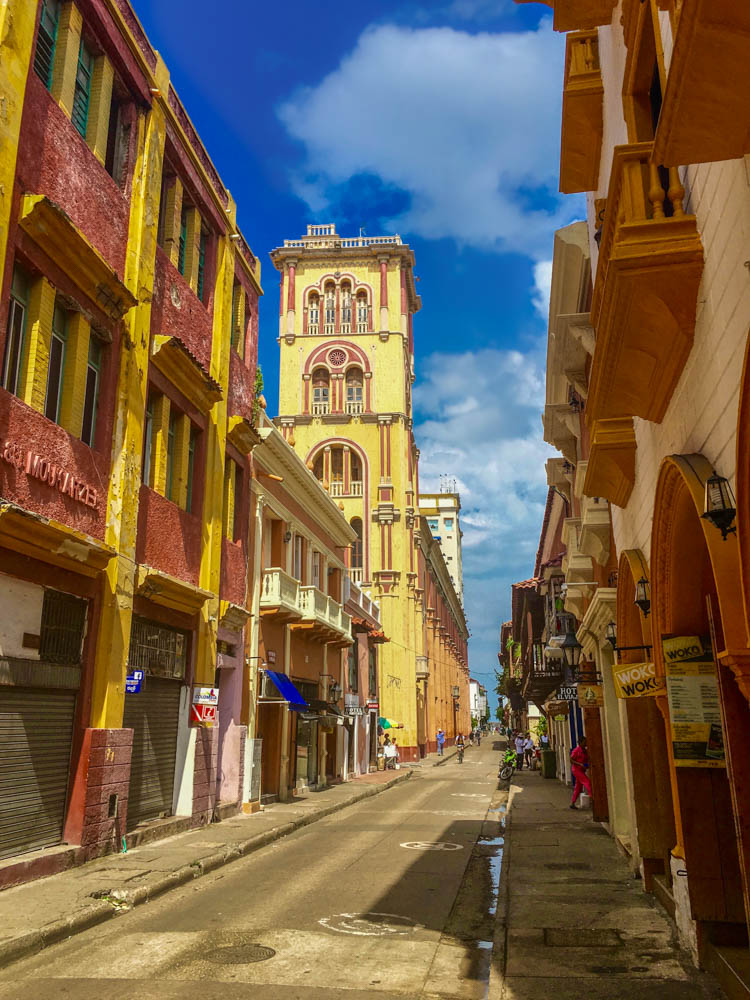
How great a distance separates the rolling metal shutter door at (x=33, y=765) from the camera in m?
10.4

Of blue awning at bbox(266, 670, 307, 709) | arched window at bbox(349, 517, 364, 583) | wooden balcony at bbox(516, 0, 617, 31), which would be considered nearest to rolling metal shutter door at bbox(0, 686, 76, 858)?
blue awning at bbox(266, 670, 307, 709)

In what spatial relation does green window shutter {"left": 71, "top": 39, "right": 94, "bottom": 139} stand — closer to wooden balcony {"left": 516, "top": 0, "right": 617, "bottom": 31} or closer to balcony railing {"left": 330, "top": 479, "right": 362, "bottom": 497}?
wooden balcony {"left": 516, "top": 0, "right": 617, "bottom": 31}

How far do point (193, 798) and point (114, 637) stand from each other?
4.65 meters

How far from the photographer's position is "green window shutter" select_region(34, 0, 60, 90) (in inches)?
472

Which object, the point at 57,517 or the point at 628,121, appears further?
the point at 57,517

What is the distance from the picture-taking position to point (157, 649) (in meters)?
14.8

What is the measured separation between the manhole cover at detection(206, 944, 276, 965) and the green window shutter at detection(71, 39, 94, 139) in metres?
11.9

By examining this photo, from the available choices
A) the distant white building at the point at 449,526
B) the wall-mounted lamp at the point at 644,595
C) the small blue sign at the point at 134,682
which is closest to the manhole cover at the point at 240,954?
the wall-mounted lamp at the point at 644,595

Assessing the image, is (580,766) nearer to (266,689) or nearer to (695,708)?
(266,689)

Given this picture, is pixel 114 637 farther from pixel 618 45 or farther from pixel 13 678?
pixel 618 45

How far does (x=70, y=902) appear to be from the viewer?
9.20m

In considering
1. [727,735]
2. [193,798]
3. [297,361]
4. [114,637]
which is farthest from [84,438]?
[297,361]

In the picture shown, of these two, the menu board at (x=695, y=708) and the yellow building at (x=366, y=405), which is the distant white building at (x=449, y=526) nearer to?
the yellow building at (x=366, y=405)

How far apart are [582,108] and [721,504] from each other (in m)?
7.81
